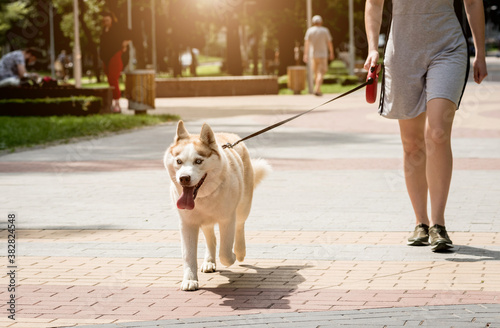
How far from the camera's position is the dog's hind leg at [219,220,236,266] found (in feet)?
17.8

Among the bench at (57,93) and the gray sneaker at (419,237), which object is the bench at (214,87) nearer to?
the bench at (57,93)

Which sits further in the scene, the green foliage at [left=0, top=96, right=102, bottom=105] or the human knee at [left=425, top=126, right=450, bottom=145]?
the green foliage at [left=0, top=96, right=102, bottom=105]

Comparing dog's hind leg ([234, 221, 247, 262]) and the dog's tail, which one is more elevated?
the dog's tail

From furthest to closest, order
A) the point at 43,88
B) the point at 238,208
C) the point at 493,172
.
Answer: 1. the point at 43,88
2. the point at 493,172
3. the point at 238,208

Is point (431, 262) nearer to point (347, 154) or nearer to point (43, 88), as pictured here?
point (347, 154)

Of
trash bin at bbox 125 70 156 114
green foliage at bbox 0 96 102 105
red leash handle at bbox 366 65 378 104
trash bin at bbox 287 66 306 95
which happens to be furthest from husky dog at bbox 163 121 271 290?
trash bin at bbox 287 66 306 95

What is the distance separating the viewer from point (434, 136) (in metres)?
6.16

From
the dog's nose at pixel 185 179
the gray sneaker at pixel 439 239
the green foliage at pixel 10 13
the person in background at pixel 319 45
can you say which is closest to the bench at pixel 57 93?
the person in background at pixel 319 45

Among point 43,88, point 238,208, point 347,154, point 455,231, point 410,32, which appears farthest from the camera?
point 43,88

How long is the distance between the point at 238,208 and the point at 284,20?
3909cm

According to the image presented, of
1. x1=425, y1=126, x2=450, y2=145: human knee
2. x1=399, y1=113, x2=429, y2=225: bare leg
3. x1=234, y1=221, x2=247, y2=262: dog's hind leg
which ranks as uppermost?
x1=425, y1=126, x2=450, y2=145: human knee

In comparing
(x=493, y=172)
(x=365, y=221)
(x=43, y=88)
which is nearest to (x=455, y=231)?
(x=365, y=221)

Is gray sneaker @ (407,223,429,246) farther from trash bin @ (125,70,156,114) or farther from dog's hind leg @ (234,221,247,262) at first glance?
trash bin @ (125,70,156,114)

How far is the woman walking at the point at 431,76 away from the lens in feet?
20.1
